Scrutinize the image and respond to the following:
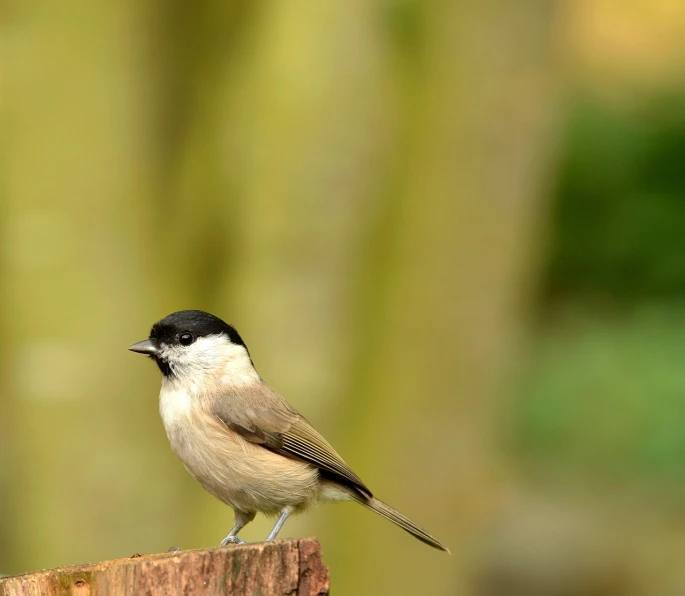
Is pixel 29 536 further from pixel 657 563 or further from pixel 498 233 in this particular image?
pixel 657 563

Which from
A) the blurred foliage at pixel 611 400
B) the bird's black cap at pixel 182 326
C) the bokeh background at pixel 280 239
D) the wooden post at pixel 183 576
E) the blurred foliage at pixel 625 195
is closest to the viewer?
the wooden post at pixel 183 576

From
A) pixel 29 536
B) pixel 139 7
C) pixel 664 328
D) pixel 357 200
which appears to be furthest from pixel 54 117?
pixel 664 328

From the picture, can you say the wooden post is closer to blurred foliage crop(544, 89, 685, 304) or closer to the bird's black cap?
the bird's black cap

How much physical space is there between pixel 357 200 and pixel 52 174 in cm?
145

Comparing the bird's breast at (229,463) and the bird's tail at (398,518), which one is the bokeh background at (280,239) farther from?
the bird's breast at (229,463)

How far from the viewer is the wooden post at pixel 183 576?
2.19 metres

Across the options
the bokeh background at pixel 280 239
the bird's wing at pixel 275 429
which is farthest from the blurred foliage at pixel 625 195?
the bird's wing at pixel 275 429

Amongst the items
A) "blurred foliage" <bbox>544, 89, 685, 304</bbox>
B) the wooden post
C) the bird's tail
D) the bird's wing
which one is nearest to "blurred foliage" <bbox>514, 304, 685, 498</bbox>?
"blurred foliage" <bbox>544, 89, 685, 304</bbox>

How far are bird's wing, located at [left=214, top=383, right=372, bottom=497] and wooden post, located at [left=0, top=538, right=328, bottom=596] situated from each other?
907 mm

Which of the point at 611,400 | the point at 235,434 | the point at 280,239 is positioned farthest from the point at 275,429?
the point at 611,400

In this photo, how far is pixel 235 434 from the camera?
10.3 feet

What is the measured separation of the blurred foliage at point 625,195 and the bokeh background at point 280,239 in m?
4.57

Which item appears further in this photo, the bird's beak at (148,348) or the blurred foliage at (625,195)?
the blurred foliage at (625,195)

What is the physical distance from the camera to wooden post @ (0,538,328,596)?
7.20 feet
